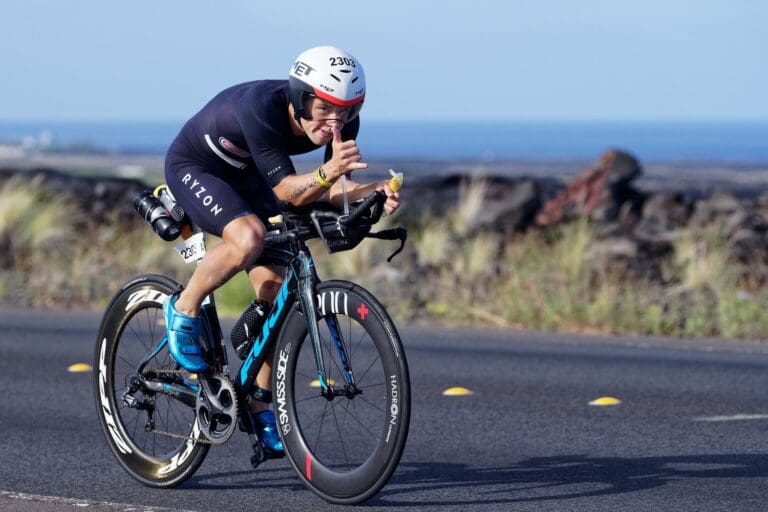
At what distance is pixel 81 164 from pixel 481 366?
8395cm

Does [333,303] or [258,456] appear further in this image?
[258,456]

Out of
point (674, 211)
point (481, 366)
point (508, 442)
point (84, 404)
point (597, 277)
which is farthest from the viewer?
point (674, 211)

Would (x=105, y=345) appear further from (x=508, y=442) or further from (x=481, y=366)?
(x=481, y=366)

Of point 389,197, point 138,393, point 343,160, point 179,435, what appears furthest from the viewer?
point 138,393

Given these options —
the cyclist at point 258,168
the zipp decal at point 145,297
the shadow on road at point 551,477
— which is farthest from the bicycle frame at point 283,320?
the shadow on road at point 551,477

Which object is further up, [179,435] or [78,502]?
[179,435]

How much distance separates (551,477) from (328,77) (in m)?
2.39

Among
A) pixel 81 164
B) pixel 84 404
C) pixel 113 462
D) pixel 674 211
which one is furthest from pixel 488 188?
pixel 81 164

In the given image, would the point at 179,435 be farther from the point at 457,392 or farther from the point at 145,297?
→ the point at 457,392

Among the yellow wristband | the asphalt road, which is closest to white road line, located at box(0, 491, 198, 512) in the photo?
the asphalt road

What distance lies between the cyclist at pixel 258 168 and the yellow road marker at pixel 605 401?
11.0 ft

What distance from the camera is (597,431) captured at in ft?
27.2

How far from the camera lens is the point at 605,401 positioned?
9.38 metres

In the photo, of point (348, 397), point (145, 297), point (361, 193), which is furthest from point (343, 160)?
point (145, 297)
